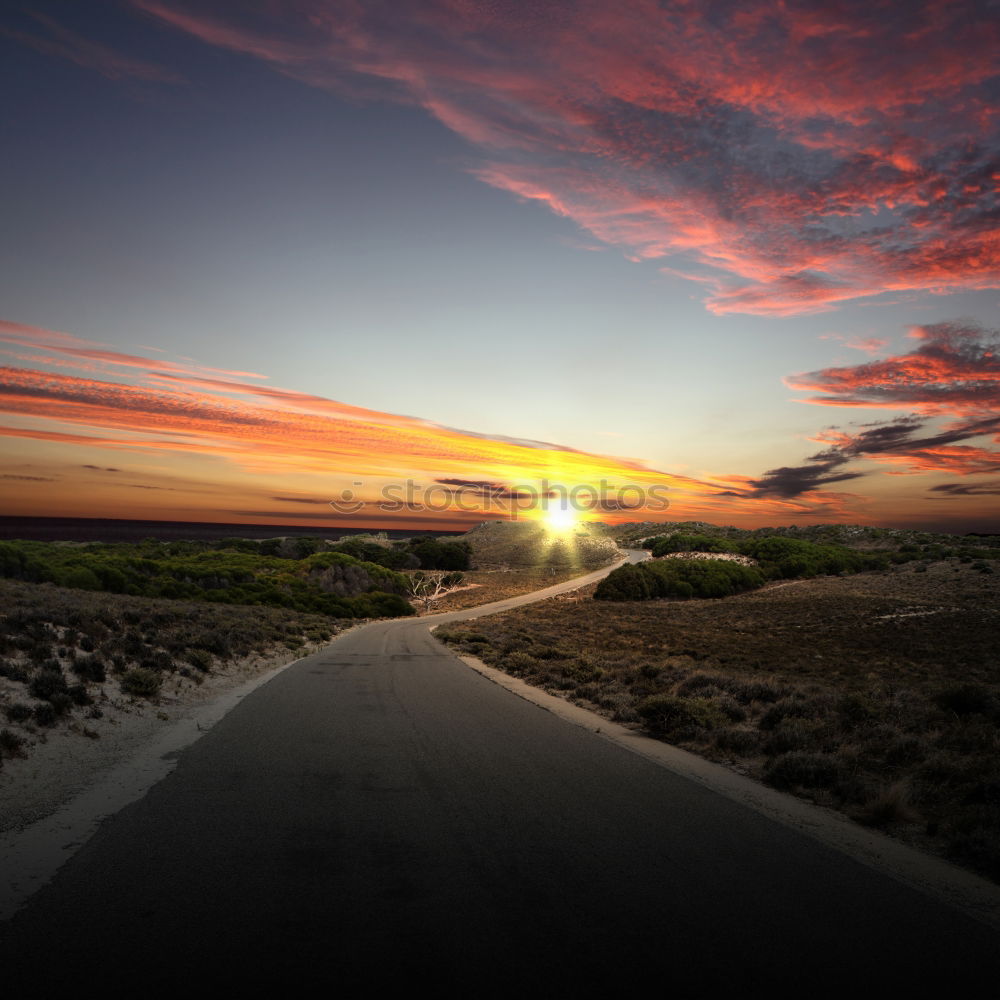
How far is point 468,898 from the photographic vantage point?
565cm

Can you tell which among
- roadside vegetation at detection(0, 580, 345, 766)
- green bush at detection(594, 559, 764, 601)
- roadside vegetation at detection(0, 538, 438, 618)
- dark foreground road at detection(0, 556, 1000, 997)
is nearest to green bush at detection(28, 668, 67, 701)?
roadside vegetation at detection(0, 580, 345, 766)

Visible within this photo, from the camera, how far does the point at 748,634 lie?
34875 millimetres

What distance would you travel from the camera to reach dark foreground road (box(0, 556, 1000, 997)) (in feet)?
15.0

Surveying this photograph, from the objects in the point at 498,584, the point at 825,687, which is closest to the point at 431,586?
the point at 498,584

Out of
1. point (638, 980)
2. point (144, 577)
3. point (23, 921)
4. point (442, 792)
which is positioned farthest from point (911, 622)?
point (144, 577)

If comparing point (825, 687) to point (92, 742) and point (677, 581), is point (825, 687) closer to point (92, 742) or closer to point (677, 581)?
point (92, 742)

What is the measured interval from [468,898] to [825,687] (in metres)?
15.4

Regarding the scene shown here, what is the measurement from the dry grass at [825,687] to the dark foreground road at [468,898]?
2.08 metres

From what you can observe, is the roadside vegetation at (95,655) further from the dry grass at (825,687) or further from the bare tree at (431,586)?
the bare tree at (431,586)

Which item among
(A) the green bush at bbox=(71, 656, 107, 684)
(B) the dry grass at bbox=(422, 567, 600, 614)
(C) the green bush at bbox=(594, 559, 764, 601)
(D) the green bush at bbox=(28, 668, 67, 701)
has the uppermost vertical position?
(D) the green bush at bbox=(28, 668, 67, 701)

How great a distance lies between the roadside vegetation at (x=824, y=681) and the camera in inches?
353

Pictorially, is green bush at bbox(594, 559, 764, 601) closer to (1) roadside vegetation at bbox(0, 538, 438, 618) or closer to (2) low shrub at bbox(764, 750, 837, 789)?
(1) roadside vegetation at bbox(0, 538, 438, 618)

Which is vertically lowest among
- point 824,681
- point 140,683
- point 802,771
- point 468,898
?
point 824,681

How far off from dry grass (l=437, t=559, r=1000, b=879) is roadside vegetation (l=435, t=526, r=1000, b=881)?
4cm
